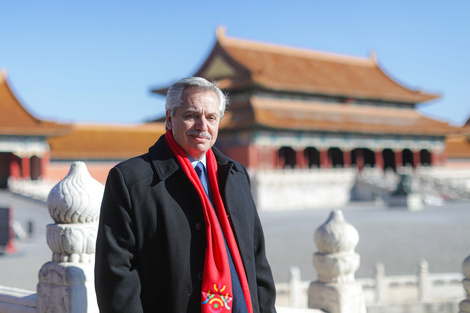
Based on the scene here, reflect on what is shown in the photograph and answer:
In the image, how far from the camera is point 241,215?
2514 mm

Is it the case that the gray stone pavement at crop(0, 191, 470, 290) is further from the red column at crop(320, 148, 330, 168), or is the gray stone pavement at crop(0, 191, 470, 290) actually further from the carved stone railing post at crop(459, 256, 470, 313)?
the red column at crop(320, 148, 330, 168)

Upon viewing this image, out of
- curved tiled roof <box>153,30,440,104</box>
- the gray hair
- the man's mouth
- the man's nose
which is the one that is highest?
curved tiled roof <box>153,30,440,104</box>

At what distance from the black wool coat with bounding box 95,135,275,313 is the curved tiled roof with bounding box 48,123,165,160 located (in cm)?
2351

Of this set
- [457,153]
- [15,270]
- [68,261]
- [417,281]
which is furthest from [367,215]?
[457,153]

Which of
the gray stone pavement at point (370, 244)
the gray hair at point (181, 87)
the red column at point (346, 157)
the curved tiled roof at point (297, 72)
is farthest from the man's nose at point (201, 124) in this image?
the red column at point (346, 157)

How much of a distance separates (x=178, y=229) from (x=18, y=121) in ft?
83.9

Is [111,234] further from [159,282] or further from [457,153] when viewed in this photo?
[457,153]

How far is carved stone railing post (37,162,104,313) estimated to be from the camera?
3023 mm

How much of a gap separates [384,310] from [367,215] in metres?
10.9

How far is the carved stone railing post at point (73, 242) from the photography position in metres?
3.02

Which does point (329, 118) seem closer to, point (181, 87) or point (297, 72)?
point (297, 72)

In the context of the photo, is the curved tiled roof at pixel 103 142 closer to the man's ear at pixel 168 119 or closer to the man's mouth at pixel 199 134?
the man's ear at pixel 168 119

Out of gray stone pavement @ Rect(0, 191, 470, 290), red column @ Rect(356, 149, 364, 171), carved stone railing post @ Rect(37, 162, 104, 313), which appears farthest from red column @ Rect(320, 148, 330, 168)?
carved stone railing post @ Rect(37, 162, 104, 313)

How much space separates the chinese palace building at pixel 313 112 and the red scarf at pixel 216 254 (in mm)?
23415
